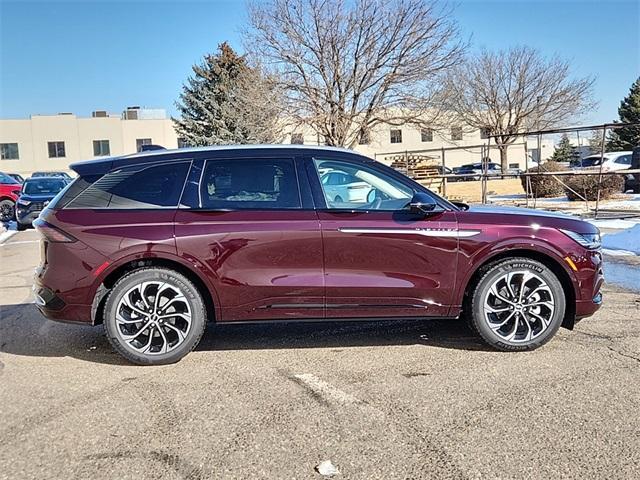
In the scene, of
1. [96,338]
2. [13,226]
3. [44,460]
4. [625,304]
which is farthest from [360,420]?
[13,226]

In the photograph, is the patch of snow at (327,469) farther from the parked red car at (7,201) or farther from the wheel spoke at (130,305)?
the parked red car at (7,201)

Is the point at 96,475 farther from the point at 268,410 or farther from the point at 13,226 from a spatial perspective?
the point at 13,226

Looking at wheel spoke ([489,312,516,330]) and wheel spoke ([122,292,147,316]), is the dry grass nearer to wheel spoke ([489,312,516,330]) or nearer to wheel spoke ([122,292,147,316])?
wheel spoke ([489,312,516,330])

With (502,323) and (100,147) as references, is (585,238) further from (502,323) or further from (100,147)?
(100,147)

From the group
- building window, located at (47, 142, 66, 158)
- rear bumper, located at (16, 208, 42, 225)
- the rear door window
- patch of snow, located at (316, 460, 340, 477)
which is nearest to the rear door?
the rear door window

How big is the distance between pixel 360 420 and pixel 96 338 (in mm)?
2945

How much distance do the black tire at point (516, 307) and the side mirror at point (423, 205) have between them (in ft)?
2.24

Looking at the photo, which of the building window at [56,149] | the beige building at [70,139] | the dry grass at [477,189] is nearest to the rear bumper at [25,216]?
the dry grass at [477,189]

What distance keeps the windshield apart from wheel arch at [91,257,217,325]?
13.2m

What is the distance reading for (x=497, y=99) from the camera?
40500mm

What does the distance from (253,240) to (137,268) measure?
94cm

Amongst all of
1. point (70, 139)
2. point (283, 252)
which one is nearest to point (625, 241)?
point (283, 252)

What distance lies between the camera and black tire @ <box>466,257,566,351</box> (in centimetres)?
461

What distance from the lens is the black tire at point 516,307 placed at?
4.61 m
